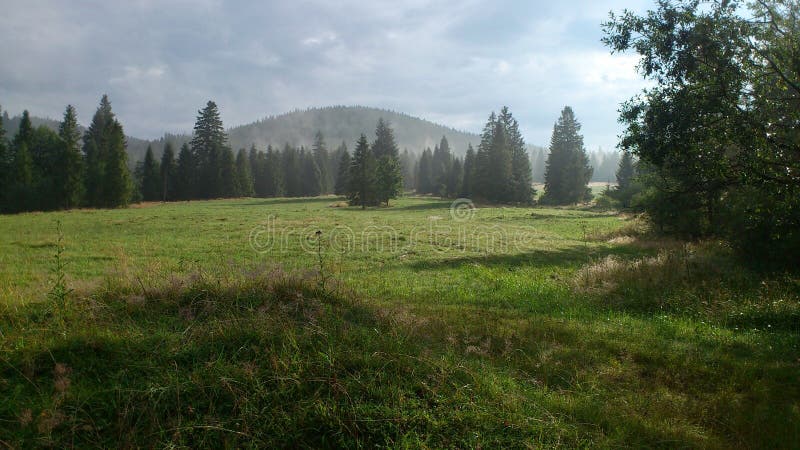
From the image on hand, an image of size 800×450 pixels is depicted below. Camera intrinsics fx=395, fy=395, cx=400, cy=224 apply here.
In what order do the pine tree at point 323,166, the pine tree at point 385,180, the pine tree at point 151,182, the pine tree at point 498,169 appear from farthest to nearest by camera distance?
the pine tree at point 323,166 < the pine tree at point 151,182 < the pine tree at point 498,169 < the pine tree at point 385,180

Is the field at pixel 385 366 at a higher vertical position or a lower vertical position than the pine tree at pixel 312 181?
lower

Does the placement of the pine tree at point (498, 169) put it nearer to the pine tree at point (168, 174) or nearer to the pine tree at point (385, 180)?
the pine tree at point (385, 180)

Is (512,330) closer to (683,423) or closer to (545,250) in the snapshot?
(683,423)

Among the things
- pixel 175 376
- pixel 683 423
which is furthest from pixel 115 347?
pixel 683 423

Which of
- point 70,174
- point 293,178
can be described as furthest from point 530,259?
point 293,178

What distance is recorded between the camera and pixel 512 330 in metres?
6.68

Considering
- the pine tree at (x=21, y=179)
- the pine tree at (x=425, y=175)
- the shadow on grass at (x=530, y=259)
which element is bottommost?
the shadow on grass at (x=530, y=259)

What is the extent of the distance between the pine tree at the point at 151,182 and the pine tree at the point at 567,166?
68.4m

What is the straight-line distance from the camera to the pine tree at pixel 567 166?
65.5m

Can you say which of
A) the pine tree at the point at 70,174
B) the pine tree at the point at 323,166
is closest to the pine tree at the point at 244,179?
the pine tree at the point at 323,166

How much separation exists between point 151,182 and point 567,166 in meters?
72.2

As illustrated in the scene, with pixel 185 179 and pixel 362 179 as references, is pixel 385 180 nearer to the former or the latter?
pixel 362 179

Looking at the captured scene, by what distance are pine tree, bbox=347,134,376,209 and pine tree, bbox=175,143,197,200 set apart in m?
32.2

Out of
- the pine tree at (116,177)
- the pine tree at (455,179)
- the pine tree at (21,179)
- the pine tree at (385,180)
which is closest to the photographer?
the pine tree at (21,179)
